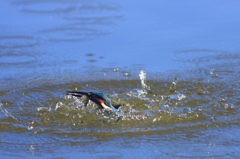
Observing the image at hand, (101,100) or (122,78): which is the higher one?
(122,78)

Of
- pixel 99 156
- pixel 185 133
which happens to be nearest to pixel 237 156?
pixel 185 133

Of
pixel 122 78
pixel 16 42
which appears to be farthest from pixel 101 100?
pixel 16 42

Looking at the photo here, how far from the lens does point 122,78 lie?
541cm

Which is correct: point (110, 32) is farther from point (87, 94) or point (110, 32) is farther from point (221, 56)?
point (87, 94)

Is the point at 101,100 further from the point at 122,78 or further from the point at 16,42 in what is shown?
the point at 16,42

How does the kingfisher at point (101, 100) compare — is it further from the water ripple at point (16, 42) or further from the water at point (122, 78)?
the water ripple at point (16, 42)

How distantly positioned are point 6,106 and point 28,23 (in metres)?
2.87

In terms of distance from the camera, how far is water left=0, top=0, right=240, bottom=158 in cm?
383

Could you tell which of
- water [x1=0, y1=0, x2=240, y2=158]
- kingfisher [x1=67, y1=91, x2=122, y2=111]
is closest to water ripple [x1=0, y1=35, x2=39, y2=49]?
water [x1=0, y1=0, x2=240, y2=158]

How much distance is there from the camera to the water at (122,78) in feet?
12.6

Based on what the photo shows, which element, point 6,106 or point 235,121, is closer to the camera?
point 235,121

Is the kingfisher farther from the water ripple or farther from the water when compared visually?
the water ripple

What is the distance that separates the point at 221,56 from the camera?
19.6ft

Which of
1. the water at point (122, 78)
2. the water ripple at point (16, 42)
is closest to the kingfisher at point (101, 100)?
the water at point (122, 78)
